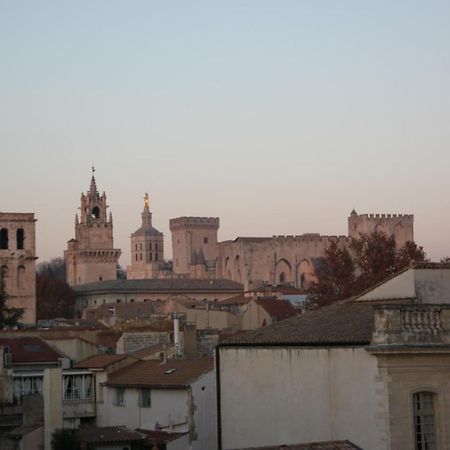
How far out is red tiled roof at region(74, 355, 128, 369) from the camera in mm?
38844

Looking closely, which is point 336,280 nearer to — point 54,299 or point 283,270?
point 54,299

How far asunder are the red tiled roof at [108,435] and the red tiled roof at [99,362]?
4666 mm

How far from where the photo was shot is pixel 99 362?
39.7m

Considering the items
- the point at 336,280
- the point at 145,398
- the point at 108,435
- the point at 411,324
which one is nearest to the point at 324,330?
the point at 411,324

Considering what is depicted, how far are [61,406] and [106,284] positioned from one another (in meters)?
118

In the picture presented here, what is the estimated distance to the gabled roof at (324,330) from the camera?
2574 centimetres

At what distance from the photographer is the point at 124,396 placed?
36.4 m

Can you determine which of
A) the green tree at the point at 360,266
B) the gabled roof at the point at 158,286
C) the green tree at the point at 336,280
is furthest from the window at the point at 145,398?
the gabled roof at the point at 158,286

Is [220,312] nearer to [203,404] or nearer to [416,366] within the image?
[203,404]

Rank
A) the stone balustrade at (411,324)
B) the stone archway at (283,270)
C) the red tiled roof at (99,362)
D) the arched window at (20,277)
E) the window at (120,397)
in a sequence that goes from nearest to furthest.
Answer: the stone balustrade at (411,324), the window at (120,397), the red tiled roof at (99,362), the arched window at (20,277), the stone archway at (283,270)

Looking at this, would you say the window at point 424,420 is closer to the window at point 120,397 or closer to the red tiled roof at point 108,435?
the red tiled roof at point 108,435

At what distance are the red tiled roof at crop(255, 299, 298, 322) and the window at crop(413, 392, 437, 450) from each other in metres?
49.0

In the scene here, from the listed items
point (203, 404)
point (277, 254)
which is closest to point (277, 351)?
point (203, 404)

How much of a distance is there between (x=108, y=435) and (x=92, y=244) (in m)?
134
